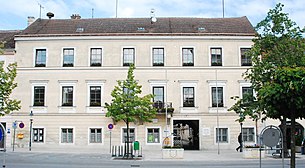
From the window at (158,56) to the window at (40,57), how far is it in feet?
35.6

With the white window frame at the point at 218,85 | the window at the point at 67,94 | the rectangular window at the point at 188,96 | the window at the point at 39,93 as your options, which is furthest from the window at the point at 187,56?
the window at the point at 39,93

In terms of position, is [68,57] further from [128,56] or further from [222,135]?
[222,135]

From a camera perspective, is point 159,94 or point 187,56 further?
point 187,56

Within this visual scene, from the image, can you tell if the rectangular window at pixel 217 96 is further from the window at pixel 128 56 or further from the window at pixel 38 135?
the window at pixel 38 135

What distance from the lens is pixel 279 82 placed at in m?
10.1

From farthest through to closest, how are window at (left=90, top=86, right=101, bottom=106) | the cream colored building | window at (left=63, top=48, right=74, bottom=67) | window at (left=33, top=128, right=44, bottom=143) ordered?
window at (left=63, top=48, right=74, bottom=67), window at (left=90, top=86, right=101, bottom=106), window at (left=33, top=128, right=44, bottom=143), the cream colored building

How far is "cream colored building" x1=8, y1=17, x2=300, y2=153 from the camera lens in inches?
1362

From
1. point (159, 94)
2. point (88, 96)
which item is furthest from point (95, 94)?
point (159, 94)

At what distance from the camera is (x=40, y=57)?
36031mm

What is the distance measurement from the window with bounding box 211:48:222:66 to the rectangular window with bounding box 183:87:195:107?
3403 millimetres

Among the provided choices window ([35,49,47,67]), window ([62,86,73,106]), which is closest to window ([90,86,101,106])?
window ([62,86,73,106])

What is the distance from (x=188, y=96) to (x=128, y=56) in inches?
277

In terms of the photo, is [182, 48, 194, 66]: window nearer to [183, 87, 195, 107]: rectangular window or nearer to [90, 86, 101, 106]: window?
[183, 87, 195, 107]: rectangular window

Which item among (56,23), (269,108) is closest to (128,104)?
(269,108)
